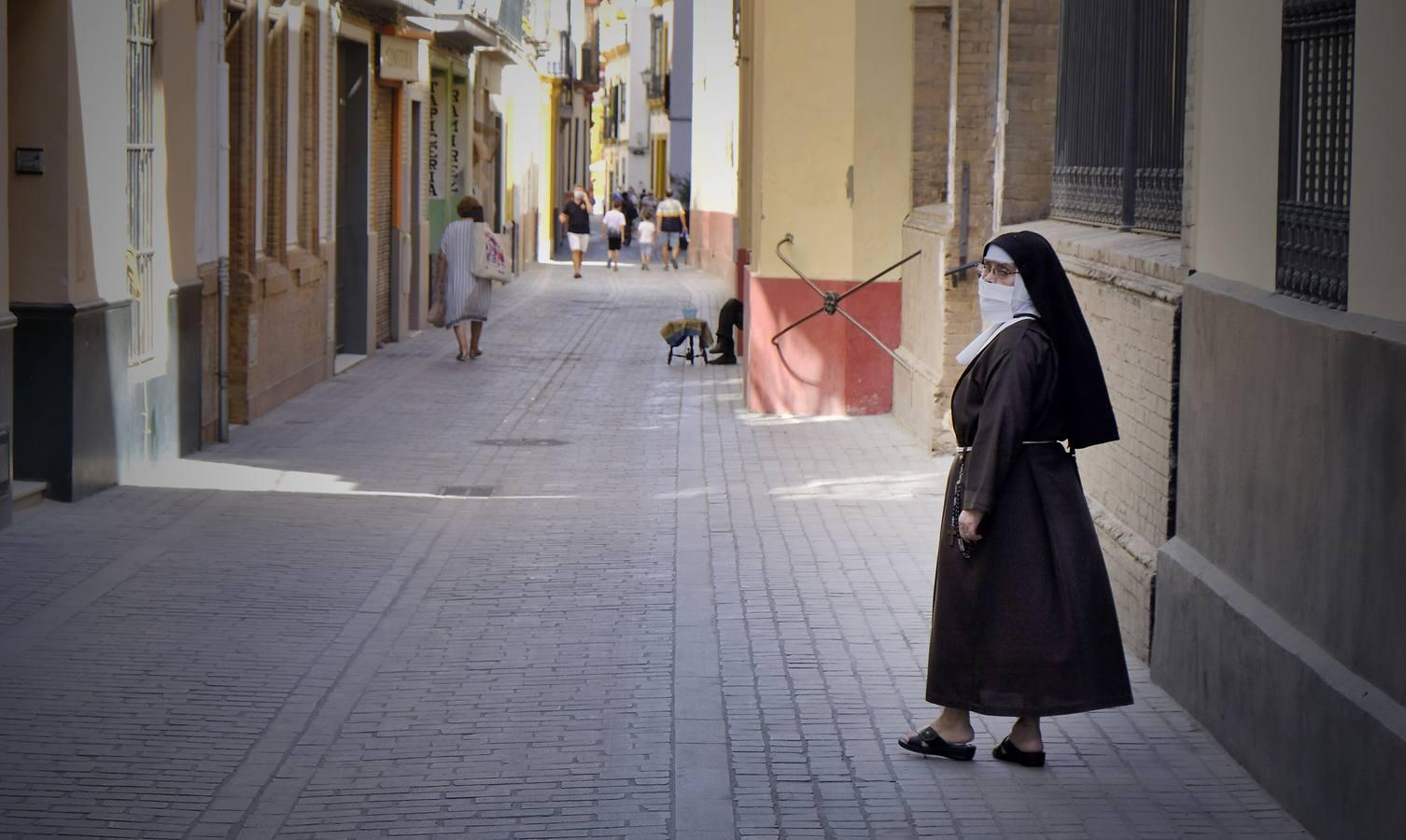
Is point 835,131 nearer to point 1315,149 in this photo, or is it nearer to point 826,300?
point 826,300

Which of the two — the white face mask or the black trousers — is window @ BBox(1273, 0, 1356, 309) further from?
the black trousers

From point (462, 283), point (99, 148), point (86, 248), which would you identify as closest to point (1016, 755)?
point (86, 248)

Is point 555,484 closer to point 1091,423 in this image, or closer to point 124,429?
point 124,429

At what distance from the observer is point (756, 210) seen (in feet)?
54.4

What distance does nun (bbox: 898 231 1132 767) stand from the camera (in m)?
6.16

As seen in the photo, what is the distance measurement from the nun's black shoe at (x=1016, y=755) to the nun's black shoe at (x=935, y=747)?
0.29ft

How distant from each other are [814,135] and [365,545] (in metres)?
7.15

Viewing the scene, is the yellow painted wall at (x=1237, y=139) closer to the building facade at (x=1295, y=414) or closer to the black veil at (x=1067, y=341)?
the building facade at (x=1295, y=414)

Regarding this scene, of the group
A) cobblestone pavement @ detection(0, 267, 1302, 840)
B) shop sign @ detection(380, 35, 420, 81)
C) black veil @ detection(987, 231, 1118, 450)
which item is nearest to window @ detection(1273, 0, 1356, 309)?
black veil @ detection(987, 231, 1118, 450)

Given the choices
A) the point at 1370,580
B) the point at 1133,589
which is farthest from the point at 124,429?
the point at 1370,580

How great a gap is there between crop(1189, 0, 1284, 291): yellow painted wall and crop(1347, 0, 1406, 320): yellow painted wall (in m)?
1.02

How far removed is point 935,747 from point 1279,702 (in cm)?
113

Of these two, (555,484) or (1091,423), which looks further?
(555,484)

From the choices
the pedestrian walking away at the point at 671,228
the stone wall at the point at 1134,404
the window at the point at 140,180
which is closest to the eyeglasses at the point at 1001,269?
the stone wall at the point at 1134,404
